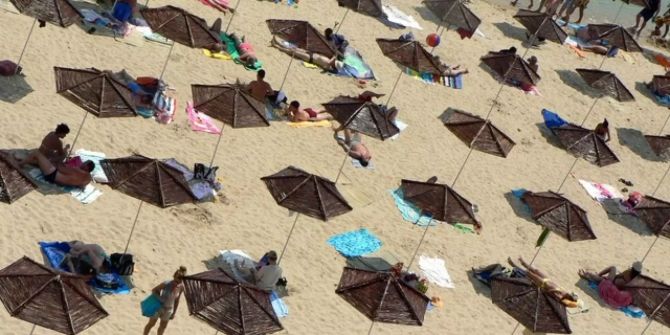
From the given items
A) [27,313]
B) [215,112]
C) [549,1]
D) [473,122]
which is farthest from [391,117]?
[549,1]

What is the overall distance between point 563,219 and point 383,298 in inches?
260

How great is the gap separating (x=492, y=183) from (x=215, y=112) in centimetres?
818

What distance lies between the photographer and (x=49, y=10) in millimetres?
16891

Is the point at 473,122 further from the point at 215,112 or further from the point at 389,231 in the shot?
the point at 215,112

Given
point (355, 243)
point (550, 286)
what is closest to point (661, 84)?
point (550, 286)

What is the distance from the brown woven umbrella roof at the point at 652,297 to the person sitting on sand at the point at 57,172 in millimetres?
11870

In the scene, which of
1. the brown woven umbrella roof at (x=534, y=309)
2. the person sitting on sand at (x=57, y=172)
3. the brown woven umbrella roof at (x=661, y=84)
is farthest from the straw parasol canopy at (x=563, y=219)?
the brown woven umbrella roof at (x=661, y=84)

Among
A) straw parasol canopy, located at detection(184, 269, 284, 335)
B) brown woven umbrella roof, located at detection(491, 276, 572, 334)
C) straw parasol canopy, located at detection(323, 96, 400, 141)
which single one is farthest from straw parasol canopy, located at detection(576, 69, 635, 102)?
straw parasol canopy, located at detection(184, 269, 284, 335)

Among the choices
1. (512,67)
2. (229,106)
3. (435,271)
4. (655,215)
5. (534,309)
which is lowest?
(435,271)

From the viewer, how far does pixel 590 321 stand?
17.2 metres

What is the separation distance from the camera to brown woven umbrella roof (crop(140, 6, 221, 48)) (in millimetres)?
18984

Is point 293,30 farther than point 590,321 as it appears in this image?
Yes

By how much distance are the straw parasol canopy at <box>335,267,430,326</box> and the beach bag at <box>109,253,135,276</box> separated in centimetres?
367

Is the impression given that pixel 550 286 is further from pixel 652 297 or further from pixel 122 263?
pixel 122 263
